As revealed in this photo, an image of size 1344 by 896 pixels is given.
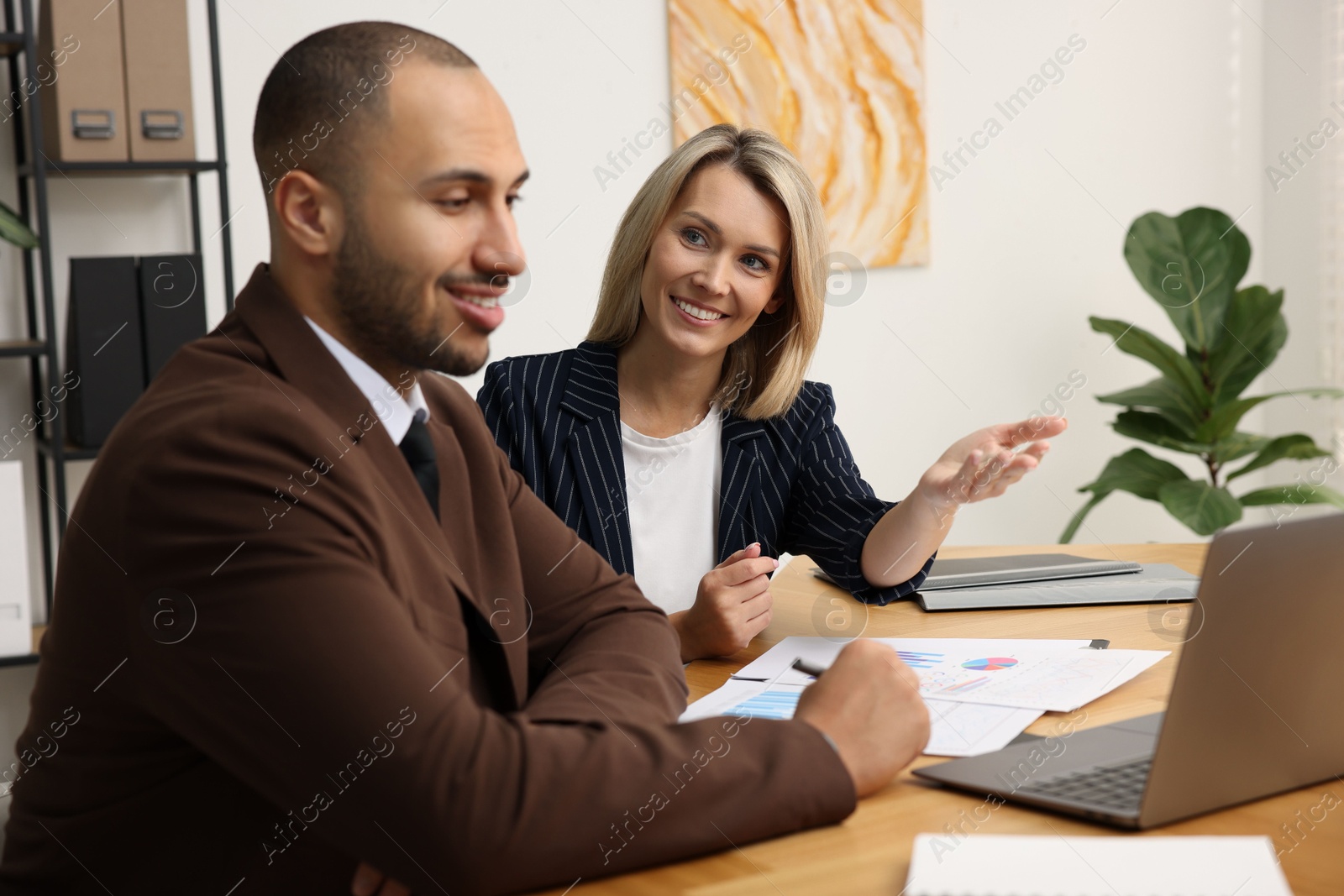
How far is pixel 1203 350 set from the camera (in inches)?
138

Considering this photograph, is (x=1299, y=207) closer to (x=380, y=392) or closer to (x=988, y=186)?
(x=988, y=186)

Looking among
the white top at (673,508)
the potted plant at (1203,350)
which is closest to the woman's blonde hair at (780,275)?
the white top at (673,508)

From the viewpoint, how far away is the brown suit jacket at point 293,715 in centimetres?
80

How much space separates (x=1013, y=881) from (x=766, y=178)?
53.1 inches

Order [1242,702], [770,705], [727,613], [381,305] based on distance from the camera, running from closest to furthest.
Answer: [1242,702] → [381,305] → [770,705] → [727,613]

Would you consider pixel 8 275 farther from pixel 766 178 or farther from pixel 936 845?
pixel 936 845

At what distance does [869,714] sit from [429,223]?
0.54 m

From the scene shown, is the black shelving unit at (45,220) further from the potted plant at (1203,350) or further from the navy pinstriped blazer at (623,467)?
the potted plant at (1203,350)

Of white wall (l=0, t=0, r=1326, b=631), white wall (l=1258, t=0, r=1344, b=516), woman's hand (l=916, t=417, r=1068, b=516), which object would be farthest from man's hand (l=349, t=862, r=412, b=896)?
white wall (l=1258, t=0, r=1344, b=516)

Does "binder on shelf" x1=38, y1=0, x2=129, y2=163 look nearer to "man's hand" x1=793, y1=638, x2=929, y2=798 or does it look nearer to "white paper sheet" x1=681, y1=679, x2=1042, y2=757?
"white paper sheet" x1=681, y1=679, x2=1042, y2=757

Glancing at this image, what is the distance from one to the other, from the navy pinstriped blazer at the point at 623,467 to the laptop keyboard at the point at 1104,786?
789 mm

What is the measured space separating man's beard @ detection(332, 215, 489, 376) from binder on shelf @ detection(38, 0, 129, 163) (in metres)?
1.63

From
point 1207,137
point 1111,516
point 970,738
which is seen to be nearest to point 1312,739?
point 970,738

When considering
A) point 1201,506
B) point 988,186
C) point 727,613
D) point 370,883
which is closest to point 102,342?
point 727,613
